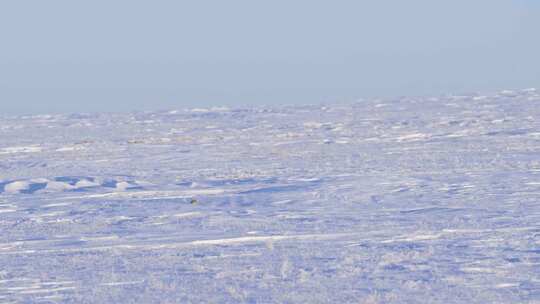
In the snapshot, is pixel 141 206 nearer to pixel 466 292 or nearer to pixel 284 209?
pixel 284 209

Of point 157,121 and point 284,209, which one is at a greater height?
point 284,209

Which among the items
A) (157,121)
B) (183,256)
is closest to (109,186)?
(183,256)

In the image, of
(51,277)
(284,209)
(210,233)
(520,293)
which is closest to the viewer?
(520,293)

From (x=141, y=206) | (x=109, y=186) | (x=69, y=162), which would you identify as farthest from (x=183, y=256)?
(x=69, y=162)

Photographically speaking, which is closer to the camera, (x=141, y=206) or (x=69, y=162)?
(x=141, y=206)

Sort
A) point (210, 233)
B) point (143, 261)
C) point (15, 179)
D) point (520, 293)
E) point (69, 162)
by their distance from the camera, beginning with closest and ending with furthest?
point (520, 293)
point (143, 261)
point (210, 233)
point (15, 179)
point (69, 162)

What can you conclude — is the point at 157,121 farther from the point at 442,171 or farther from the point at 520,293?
the point at 520,293
